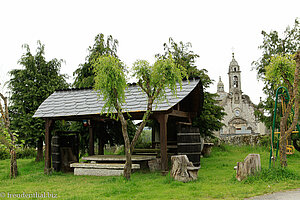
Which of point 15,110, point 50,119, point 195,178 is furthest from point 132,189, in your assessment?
point 15,110

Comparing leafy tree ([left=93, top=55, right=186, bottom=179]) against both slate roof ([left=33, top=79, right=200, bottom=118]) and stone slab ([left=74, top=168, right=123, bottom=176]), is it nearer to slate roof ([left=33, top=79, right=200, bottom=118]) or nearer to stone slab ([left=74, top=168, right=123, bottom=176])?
slate roof ([left=33, top=79, right=200, bottom=118])

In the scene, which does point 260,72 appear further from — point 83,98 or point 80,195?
point 80,195

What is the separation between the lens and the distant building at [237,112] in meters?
36.5

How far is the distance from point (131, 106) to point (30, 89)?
715cm

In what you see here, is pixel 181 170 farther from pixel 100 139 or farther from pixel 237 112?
pixel 237 112

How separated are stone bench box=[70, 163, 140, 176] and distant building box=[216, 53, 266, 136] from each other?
27352 mm

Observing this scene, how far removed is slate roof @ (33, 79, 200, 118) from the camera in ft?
31.1

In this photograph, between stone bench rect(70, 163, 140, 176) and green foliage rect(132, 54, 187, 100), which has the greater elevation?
green foliage rect(132, 54, 187, 100)

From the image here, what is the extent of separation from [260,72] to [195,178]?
35.6 ft

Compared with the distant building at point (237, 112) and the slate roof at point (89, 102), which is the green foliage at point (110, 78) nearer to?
the slate roof at point (89, 102)

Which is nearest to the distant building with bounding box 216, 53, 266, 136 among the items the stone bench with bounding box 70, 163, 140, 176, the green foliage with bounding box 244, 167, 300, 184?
the stone bench with bounding box 70, 163, 140, 176

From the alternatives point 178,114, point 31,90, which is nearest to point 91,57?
point 31,90

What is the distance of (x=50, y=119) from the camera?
10.9 m

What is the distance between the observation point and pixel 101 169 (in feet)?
33.1
